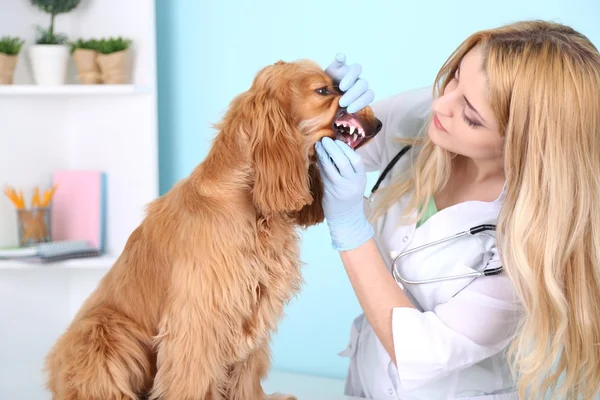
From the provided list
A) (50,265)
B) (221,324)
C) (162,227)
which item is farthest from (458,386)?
(50,265)

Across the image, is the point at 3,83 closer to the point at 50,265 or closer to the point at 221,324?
the point at 50,265

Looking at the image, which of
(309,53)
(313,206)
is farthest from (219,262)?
(309,53)

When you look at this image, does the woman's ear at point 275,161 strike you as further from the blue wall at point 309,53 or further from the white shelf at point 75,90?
the white shelf at point 75,90

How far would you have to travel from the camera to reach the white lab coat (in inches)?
71.1

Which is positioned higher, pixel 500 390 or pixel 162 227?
pixel 162 227

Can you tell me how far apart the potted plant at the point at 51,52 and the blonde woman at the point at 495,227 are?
62.4 inches

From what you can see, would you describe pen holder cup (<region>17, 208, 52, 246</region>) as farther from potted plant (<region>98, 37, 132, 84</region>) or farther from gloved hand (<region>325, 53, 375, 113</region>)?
gloved hand (<region>325, 53, 375, 113</region>)

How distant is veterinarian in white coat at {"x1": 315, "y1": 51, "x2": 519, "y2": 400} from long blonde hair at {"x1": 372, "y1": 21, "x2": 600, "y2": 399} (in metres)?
0.11

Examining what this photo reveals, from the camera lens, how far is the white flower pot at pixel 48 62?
9.52ft

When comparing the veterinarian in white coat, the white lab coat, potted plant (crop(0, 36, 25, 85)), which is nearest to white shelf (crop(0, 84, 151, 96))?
potted plant (crop(0, 36, 25, 85))

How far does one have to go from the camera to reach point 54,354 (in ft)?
5.61

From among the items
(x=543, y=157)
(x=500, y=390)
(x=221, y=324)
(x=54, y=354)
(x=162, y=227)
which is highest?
(x=543, y=157)

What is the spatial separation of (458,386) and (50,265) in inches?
63.5

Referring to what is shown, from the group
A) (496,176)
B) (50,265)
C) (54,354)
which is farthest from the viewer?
(50,265)
